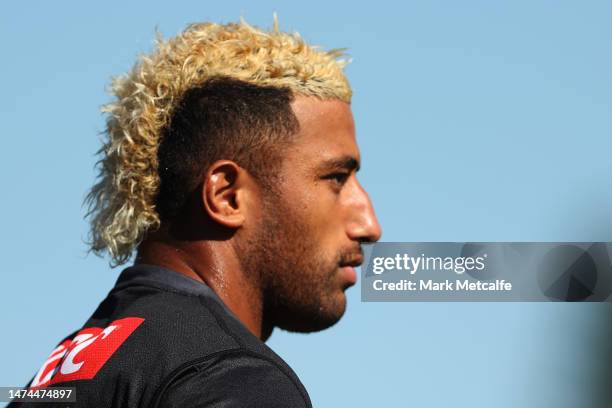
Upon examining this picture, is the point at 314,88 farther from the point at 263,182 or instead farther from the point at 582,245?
the point at 582,245

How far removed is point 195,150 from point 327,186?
1.67ft

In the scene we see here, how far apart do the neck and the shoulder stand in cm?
65

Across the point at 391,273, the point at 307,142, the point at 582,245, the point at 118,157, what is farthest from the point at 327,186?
the point at 582,245

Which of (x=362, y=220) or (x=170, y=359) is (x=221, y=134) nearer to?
(x=362, y=220)

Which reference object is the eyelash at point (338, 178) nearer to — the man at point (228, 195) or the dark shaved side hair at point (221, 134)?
the man at point (228, 195)

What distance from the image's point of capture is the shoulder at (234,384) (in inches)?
140

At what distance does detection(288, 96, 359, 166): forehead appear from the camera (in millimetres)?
4570

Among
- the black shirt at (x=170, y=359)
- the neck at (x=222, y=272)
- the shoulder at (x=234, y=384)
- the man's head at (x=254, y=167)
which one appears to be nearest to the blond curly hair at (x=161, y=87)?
the man's head at (x=254, y=167)

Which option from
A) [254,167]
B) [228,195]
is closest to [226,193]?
[228,195]

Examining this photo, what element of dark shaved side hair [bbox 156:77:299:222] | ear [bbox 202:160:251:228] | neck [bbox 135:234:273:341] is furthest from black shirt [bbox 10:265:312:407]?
dark shaved side hair [bbox 156:77:299:222]

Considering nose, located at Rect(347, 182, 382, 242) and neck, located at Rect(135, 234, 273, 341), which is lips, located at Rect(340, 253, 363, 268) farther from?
neck, located at Rect(135, 234, 273, 341)

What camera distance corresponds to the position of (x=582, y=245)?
15641 millimetres

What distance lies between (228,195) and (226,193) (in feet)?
0.04

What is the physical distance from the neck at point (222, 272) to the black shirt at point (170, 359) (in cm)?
16
